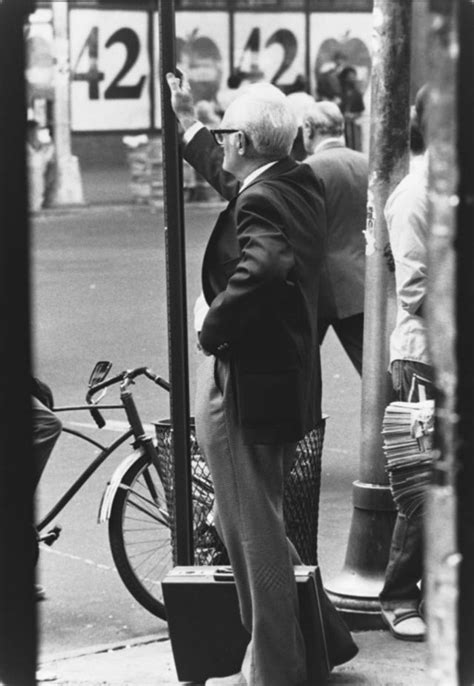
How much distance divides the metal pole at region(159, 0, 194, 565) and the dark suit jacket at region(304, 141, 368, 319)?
2369 mm

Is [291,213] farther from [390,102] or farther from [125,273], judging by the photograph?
[125,273]

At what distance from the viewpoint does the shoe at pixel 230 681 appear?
4.00 m

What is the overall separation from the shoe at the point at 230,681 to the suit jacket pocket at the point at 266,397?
79 centimetres

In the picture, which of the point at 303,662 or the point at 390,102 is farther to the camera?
the point at 390,102

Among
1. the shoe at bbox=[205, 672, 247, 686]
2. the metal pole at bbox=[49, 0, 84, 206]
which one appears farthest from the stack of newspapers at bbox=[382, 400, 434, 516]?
the metal pole at bbox=[49, 0, 84, 206]

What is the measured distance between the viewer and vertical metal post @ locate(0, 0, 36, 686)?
1498 millimetres

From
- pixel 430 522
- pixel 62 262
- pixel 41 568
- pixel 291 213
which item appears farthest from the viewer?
pixel 62 262

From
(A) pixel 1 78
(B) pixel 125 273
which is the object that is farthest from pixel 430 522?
(B) pixel 125 273

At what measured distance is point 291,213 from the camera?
378cm

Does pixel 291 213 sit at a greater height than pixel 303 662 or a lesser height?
greater

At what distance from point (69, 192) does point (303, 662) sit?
65.0 feet

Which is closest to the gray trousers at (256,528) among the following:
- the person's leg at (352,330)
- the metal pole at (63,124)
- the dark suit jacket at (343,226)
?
the dark suit jacket at (343,226)

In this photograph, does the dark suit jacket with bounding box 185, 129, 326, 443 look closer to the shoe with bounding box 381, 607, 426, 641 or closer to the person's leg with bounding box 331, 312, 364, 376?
the shoe with bounding box 381, 607, 426, 641

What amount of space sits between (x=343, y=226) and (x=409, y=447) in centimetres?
269
